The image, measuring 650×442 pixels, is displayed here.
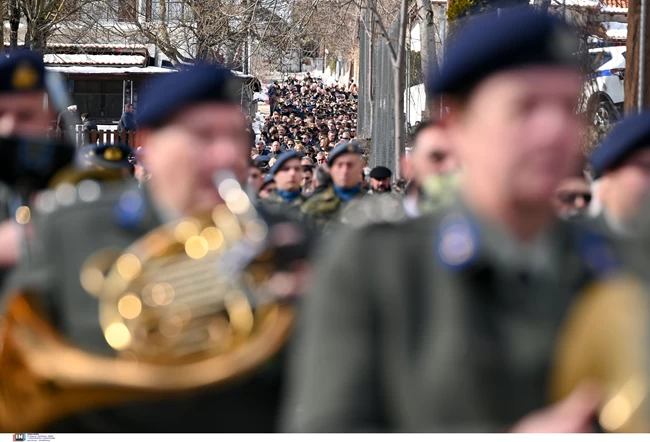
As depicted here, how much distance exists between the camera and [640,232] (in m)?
2.26

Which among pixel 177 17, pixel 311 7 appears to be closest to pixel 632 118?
pixel 311 7

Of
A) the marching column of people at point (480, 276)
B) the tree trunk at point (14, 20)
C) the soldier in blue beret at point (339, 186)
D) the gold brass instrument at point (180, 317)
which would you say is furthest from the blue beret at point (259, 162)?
the tree trunk at point (14, 20)

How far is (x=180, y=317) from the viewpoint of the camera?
265 cm

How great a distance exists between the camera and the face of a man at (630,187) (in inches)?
110

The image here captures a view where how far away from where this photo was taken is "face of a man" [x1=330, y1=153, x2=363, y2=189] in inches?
330

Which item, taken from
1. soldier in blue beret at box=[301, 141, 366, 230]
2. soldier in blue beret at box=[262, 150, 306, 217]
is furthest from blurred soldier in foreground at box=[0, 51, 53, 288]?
soldier in blue beret at box=[262, 150, 306, 217]

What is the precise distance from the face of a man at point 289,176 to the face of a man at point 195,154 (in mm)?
6434

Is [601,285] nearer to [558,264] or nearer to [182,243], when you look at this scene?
[558,264]

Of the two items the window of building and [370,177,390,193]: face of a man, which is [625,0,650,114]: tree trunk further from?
the window of building

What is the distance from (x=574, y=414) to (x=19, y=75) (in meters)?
2.68

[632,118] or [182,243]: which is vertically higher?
[632,118]

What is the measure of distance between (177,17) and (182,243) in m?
28.7

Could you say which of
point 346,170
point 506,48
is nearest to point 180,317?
point 506,48

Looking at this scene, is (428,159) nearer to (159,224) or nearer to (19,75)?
(19,75)
